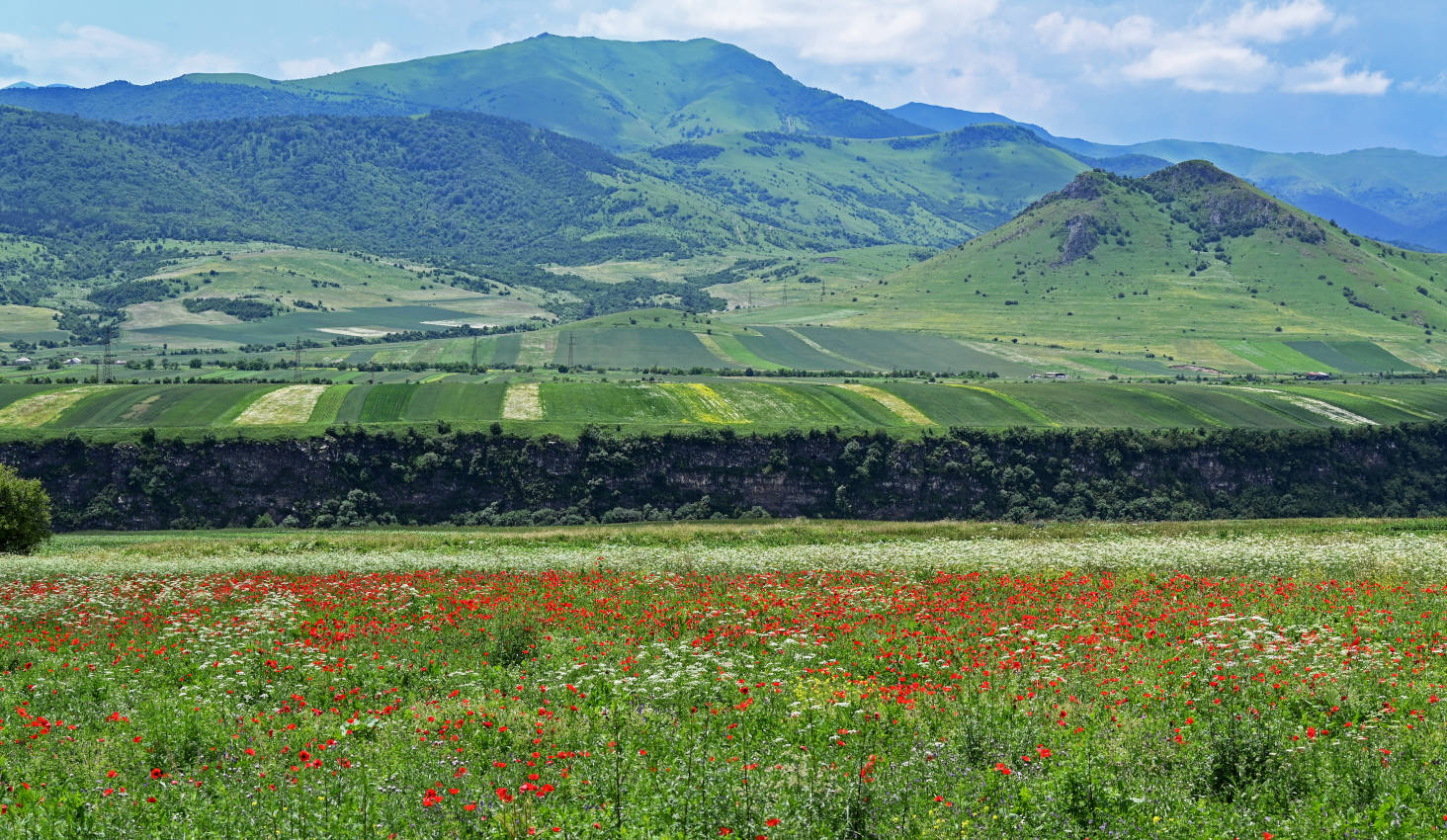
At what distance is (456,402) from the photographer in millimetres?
113250

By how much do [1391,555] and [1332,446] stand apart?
270 feet

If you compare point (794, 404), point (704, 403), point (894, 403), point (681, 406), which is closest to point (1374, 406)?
point (894, 403)

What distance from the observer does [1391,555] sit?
33.5 m

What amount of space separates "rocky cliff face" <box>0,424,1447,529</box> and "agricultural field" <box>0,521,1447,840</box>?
5581 centimetres

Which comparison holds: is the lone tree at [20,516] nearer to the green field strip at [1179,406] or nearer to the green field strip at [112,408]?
the green field strip at [112,408]

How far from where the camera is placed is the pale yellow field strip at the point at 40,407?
9836 cm

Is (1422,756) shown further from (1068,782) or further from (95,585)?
(95,585)

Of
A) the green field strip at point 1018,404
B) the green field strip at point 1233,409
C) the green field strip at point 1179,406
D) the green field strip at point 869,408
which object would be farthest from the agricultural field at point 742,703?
the green field strip at point 1233,409

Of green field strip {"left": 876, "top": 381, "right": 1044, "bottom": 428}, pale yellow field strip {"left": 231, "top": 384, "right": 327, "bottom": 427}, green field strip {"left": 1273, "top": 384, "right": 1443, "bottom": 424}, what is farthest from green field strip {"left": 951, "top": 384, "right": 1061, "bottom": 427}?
pale yellow field strip {"left": 231, "top": 384, "right": 327, "bottom": 427}

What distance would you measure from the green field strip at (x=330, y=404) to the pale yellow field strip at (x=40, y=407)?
76.8ft

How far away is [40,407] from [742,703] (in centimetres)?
10994

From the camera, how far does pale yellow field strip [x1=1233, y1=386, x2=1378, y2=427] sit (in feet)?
381

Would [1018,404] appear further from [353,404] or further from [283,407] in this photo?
[283,407]

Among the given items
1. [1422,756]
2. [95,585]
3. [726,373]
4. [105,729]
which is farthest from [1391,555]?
[726,373]
